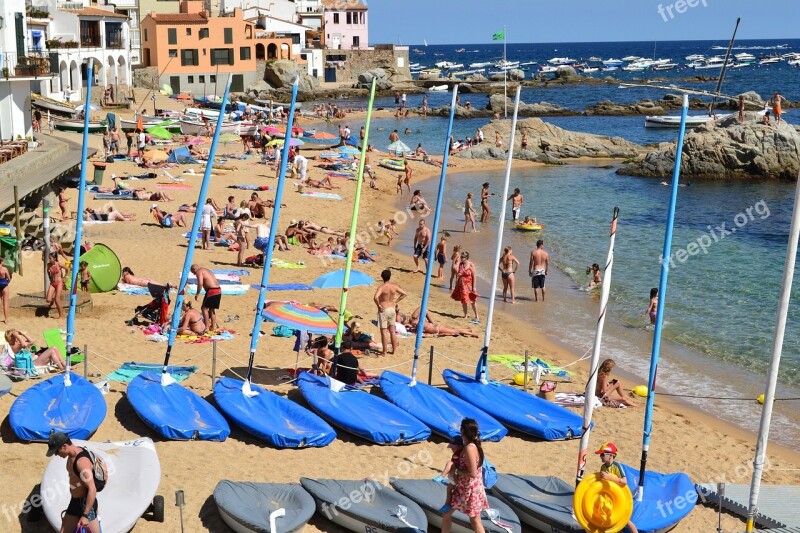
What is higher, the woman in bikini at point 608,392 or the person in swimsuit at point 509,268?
the person in swimsuit at point 509,268

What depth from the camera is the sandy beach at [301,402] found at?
12.4 meters

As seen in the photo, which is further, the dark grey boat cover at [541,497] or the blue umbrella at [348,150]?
the blue umbrella at [348,150]

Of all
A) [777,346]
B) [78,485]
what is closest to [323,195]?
[777,346]

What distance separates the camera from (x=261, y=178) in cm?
3750

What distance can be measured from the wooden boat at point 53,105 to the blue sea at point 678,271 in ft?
60.0

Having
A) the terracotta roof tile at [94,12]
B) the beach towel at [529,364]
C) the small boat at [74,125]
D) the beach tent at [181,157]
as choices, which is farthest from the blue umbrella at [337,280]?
the terracotta roof tile at [94,12]

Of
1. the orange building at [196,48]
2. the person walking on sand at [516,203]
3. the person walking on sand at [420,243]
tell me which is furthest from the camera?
the orange building at [196,48]

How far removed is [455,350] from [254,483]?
25.7 ft

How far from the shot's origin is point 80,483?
9.74 metres

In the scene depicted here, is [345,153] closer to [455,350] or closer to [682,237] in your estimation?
[682,237]

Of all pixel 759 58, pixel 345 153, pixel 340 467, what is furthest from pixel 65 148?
pixel 759 58

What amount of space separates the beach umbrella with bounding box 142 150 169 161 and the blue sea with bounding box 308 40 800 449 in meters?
10.4

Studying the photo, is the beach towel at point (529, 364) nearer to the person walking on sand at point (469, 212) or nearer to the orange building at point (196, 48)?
the person walking on sand at point (469, 212)

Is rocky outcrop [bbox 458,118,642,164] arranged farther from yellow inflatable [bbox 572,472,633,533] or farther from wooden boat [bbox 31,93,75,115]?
yellow inflatable [bbox 572,472,633,533]
